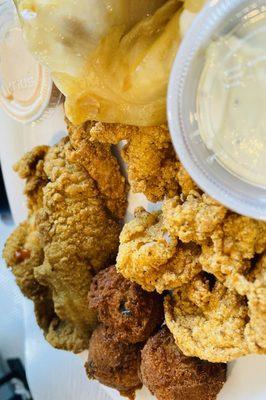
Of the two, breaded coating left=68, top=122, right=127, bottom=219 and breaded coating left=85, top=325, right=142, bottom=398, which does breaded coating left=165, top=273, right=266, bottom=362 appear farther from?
breaded coating left=68, top=122, right=127, bottom=219

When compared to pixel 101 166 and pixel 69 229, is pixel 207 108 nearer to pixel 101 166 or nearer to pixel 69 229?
pixel 101 166

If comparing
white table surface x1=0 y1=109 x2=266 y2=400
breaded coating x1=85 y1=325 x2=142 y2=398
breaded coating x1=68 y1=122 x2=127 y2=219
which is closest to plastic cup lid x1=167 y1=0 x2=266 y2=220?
breaded coating x1=68 y1=122 x2=127 y2=219

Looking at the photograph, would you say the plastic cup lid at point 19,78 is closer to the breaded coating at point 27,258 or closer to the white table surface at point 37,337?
the white table surface at point 37,337

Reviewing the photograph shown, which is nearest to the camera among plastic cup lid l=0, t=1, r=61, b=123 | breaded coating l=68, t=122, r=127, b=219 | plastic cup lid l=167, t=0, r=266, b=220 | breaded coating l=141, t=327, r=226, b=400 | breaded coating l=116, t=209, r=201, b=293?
plastic cup lid l=167, t=0, r=266, b=220

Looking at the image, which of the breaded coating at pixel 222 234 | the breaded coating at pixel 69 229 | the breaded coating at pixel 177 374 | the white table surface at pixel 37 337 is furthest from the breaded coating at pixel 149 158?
the white table surface at pixel 37 337

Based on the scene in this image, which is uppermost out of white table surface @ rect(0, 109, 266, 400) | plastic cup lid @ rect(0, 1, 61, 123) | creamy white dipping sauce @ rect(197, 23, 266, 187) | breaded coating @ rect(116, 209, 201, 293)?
creamy white dipping sauce @ rect(197, 23, 266, 187)

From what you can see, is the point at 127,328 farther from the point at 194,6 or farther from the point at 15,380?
the point at 15,380
